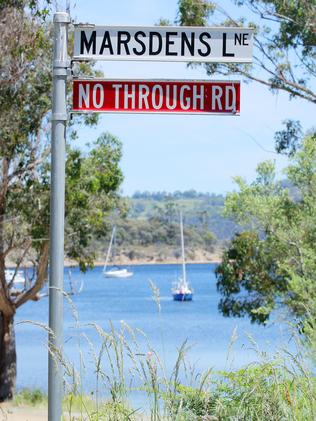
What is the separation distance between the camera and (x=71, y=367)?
164 inches

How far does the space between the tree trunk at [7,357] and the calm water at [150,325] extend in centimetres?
94

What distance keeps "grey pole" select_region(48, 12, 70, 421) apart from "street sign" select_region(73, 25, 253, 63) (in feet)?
0.38

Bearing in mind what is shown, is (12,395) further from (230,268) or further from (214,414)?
(214,414)

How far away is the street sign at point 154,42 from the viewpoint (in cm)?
445

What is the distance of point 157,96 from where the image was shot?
14.5 feet

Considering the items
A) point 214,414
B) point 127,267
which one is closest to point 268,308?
point 214,414

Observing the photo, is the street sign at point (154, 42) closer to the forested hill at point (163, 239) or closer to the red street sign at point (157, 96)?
the red street sign at point (157, 96)

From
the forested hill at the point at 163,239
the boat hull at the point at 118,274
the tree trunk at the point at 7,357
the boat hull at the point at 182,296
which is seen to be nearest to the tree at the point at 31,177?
the tree trunk at the point at 7,357

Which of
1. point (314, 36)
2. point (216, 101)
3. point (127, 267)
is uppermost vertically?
point (314, 36)

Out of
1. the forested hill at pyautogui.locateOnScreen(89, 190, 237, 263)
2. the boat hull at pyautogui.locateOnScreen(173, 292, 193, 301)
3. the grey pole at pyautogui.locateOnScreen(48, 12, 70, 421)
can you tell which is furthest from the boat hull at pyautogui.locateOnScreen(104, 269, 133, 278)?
the grey pole at pyautogui.locateOnScreen(48, 12, 70, 421)

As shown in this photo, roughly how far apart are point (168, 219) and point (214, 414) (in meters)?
116

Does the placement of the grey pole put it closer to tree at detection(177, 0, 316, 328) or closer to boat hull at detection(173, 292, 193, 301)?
tree at detection(177, 0, 316, 328)

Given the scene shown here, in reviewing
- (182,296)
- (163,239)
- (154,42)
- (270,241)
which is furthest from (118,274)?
(154,42)

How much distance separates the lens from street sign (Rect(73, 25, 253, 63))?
14.6ft
